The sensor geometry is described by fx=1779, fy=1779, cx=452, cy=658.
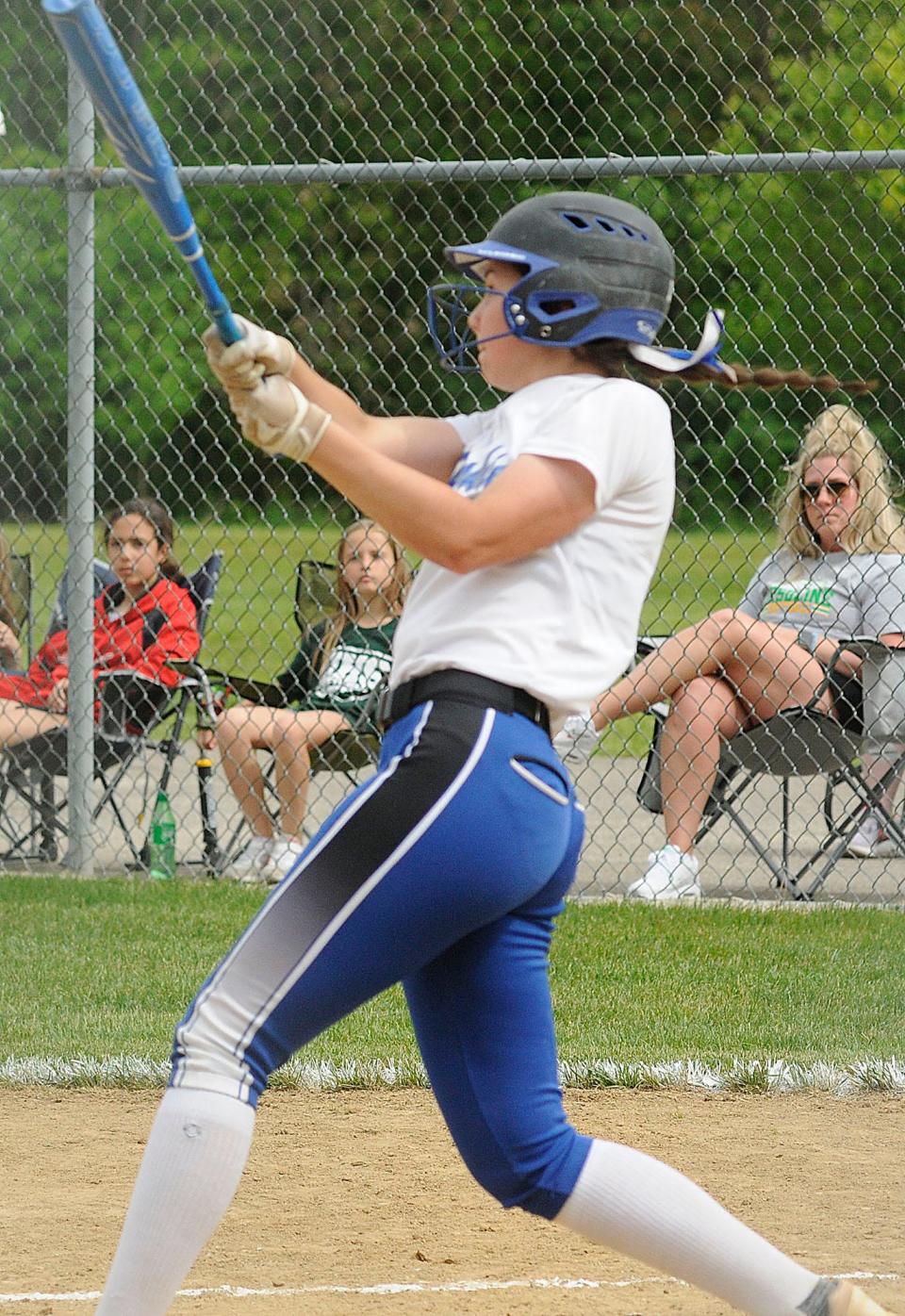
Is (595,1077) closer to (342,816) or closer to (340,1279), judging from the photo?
(340,1279)

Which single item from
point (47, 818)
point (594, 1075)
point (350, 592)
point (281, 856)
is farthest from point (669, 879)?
point (47, 818)

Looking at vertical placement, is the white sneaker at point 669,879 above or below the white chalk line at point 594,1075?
below

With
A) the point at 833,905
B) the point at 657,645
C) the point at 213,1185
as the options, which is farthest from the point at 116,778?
the point at 213,1185

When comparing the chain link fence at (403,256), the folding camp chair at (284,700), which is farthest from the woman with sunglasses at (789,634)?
the folding camp chair at (284,700)

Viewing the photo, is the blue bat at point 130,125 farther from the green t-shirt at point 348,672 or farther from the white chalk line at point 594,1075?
the green t-shirt at point 348,672

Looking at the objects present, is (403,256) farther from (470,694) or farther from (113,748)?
(470,694)

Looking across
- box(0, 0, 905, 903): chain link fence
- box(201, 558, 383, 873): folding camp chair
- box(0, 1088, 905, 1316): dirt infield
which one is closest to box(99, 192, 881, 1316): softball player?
box(0, 1088, 905, 1316): dirt infield

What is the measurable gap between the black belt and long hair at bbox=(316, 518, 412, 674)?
4.33 metres

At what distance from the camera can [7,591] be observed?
7.55m

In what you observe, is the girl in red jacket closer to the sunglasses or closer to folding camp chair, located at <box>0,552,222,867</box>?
folding camp chair, located at <box>0,552,222,867</box>

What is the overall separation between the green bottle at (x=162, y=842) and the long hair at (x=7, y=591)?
4.55 feet

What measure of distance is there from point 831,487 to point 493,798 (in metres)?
4.52

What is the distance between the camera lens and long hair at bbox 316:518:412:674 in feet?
22.1

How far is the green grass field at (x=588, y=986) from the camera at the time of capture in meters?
4.52
